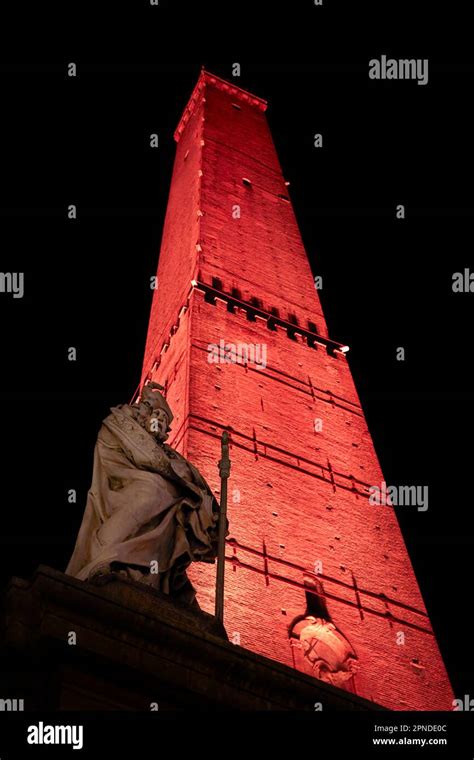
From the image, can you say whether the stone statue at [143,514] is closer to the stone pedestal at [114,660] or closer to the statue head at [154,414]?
the statue head at [154,414]

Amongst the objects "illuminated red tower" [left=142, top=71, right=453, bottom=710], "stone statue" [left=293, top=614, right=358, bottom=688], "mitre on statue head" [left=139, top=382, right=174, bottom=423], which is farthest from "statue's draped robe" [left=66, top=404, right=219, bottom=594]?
"stone statue" [left=293, top=614, right=358, bottom=688]

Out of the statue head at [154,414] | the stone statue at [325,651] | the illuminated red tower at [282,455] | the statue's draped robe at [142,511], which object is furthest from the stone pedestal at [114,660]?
the stone statue at [325,651]

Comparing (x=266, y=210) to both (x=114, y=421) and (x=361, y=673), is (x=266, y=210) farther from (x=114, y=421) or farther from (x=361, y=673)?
(x=114, y=421)

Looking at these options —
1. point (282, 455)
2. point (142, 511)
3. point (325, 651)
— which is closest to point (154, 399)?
point (142, 511)

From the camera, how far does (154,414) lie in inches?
277

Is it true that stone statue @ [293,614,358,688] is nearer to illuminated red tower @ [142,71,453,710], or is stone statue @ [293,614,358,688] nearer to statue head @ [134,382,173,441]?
illuminated red tower @ [142,71,453,710]

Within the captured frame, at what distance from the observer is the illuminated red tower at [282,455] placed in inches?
468

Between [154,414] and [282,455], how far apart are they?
7664 mm

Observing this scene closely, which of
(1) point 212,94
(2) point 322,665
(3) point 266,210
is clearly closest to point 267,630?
(2) point 322,665

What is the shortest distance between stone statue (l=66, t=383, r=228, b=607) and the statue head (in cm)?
1

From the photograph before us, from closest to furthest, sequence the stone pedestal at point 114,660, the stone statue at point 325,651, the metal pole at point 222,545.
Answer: the stone pedestal at point 114,660 → the metal pole at point 222,545 → the stone statue at point 325,651

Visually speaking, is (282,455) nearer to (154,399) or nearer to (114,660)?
(154,399)

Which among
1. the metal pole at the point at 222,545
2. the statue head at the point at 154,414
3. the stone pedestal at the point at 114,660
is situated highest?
the statue head at the point at 154,414

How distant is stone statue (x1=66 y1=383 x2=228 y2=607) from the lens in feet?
18.8
